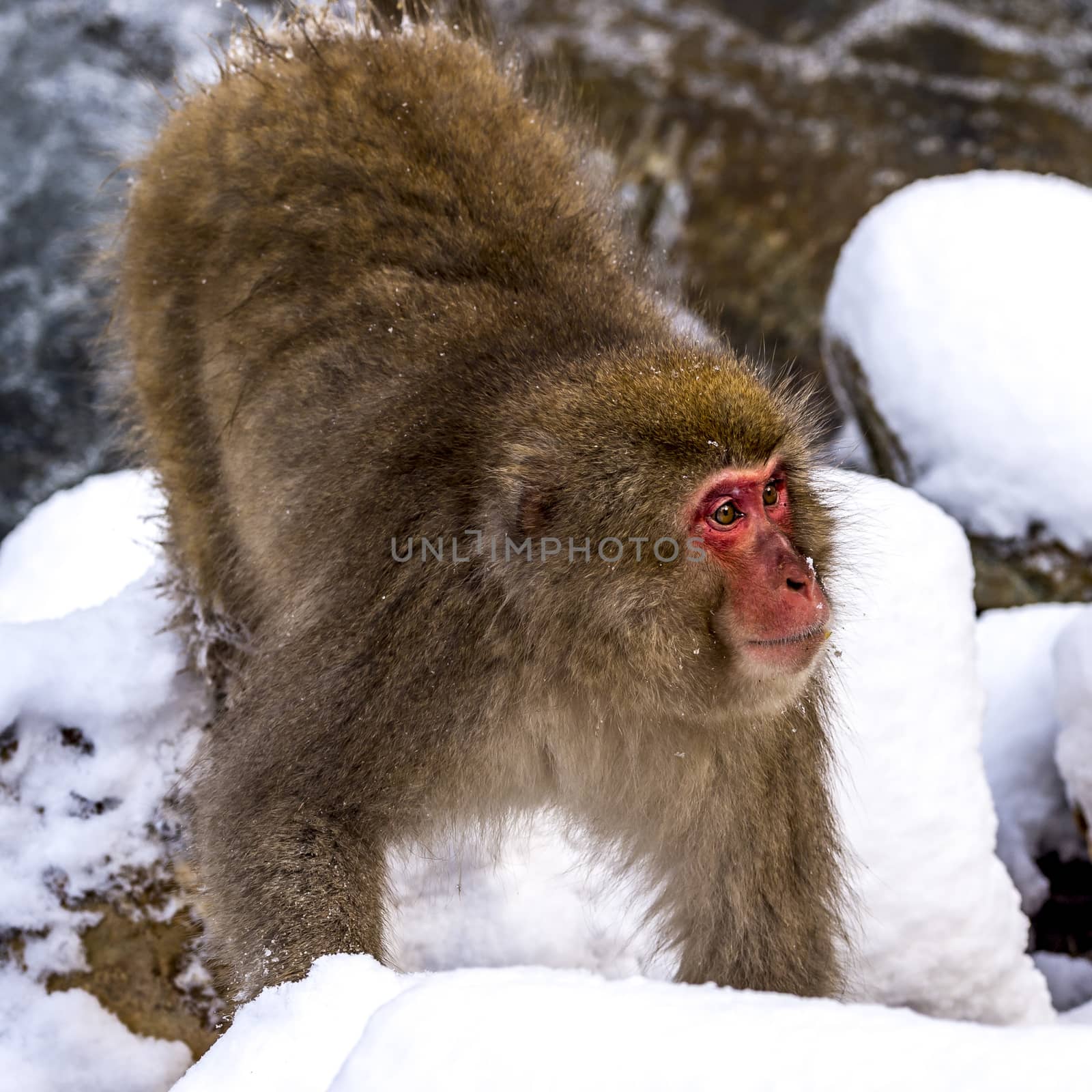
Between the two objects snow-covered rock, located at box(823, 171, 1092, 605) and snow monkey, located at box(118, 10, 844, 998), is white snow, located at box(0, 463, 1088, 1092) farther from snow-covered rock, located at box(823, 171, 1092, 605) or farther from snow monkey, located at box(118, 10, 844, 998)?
snow-covered rock, located at box(823, 171, 1092, 605)

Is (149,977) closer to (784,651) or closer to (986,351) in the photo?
(784,651)

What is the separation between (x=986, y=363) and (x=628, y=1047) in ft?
13.3

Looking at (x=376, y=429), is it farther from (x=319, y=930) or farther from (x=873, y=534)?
(x=873, y=534)

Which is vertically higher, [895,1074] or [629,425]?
[629,425]

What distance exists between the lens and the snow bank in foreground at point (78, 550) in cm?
455

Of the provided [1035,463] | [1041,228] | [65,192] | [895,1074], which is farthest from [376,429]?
[65,192]

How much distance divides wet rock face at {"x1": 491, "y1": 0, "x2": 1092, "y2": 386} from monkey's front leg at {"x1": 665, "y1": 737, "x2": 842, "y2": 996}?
5097 mm

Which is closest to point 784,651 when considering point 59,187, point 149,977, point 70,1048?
point 149,977

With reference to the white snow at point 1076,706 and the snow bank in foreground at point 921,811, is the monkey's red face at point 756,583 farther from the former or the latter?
the white snow at point 1076,706

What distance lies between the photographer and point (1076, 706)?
13.3ft

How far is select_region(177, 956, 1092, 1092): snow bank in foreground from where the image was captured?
1.47 metres

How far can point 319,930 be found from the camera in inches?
87.7

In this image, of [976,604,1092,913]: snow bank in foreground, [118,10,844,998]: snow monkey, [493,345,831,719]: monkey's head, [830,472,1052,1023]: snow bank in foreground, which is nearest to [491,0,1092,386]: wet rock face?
[976,604,1092,913]: snow bank in foreground

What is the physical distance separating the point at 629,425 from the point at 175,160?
61.5 inches
